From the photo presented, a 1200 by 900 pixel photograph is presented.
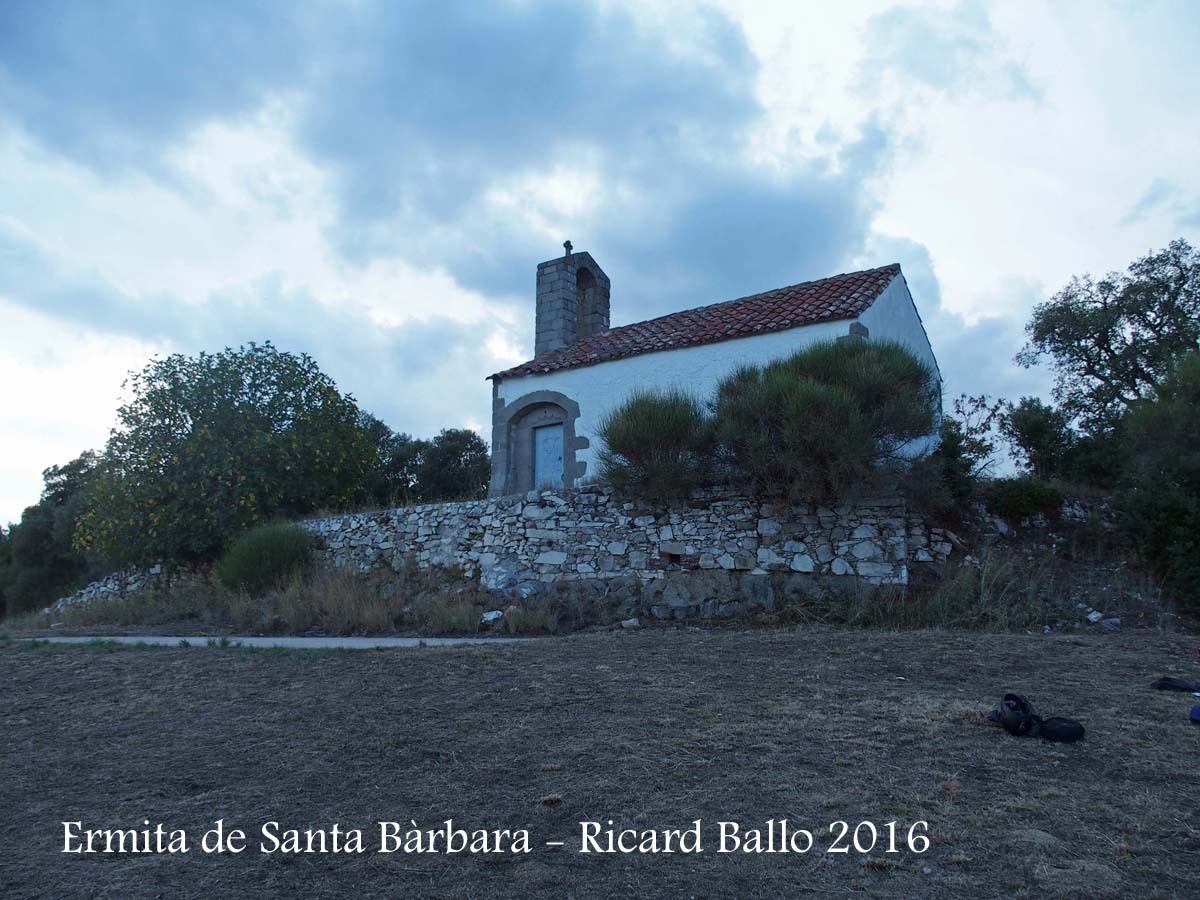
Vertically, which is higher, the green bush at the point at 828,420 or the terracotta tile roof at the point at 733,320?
the terracotta tile roof at the point at 733,320

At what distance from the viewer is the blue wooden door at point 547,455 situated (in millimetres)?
15930

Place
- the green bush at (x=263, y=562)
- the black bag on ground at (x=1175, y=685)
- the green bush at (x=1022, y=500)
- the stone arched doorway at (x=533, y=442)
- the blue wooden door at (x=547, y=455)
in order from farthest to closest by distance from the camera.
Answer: the blue wooden door at (x=547, y=455)
the stone arched doorway at (x=533, y=442)
the green bush at (x=263, y=562)
the green bush at (x=1022, y=500)
the black bag on ground at (x=1175, y=685)

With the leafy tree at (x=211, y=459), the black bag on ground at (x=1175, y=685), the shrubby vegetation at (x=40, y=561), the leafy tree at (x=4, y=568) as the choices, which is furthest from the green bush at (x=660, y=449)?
the leafy tree at (x=4, y=568)

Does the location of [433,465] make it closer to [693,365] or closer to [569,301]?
[569,301]

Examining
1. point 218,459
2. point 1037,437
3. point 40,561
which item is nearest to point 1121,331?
point 1037,437

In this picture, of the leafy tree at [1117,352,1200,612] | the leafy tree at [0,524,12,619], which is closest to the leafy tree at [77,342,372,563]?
the leafy tree at [0,524,12,619]

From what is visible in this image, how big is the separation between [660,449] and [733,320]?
4.46 m

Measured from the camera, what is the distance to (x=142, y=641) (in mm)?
9969

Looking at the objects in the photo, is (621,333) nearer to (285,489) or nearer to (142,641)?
(285,489)

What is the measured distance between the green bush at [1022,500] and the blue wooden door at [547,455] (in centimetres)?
732

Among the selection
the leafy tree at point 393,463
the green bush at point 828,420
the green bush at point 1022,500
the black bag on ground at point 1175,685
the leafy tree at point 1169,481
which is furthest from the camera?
the leafy tree at point 393,463

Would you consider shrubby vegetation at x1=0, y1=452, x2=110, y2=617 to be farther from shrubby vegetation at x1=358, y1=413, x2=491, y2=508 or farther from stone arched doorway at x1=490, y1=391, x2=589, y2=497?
stone arched doorway at x1=490, y1=391, x2=589, y2=497

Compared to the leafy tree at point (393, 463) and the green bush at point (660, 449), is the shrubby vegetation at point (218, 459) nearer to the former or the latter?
the leafy tree at point (393, 463)

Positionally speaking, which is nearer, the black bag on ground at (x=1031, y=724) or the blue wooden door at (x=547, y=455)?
the black bag on ground at (x=1031, y=724)
